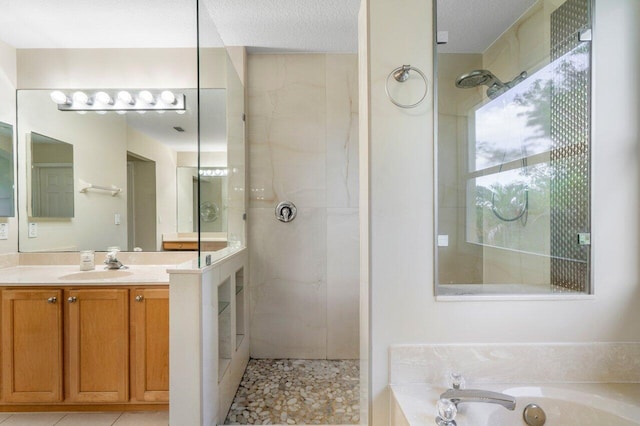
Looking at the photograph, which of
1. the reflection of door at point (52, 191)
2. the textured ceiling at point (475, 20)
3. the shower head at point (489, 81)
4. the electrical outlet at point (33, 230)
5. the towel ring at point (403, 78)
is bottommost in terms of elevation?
the electrical outlet at point (33, 230)

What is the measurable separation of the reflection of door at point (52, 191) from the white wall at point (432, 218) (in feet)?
7.89

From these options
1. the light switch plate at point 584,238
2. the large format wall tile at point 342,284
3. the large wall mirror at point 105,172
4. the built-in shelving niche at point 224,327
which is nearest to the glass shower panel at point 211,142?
the built-in shelving niche at point 224,327

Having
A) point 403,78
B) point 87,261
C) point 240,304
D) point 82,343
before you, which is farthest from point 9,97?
point 403,78

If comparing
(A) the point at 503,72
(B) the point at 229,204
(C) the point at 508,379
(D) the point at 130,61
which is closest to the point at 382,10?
(A) the point at 503,72

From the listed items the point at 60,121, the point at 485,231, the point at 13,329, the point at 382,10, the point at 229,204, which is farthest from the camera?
the point at 60,121

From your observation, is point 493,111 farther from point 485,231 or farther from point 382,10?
point 382,10

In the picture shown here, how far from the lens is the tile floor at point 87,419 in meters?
1.74

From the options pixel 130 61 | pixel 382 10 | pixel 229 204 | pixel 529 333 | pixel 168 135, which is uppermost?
pixel 130 61

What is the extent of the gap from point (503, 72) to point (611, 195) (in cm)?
71

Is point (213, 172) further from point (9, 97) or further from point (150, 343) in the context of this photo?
point (9, 97)

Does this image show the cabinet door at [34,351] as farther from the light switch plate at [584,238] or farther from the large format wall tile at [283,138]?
the light switch plate at [584,238]

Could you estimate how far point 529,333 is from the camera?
1.17m

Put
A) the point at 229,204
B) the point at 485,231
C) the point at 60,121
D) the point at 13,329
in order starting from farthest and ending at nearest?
the point at 60,121
the point at 229,204
the point at 13,329
the point at 485,231

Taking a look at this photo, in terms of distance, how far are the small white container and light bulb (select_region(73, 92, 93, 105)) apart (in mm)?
1173
